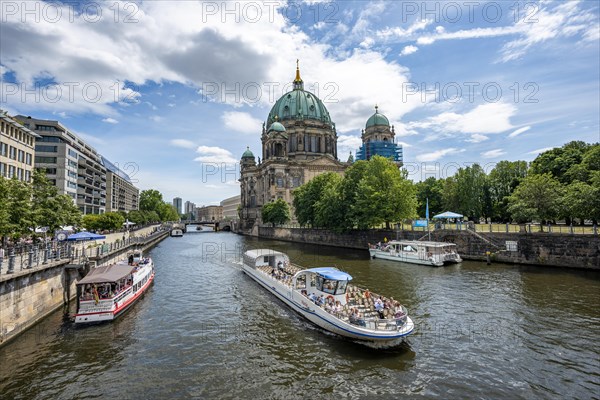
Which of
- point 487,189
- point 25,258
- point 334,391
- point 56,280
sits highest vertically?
point 487,189

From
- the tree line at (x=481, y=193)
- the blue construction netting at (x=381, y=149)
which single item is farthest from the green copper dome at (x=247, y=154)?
the tree line at (x=481, y=193)

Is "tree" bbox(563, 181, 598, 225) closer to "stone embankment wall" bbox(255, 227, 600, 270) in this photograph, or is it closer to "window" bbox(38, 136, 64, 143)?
"stone embankment wall" bbox(255, 227, 600, 270)

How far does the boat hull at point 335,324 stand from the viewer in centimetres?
1916

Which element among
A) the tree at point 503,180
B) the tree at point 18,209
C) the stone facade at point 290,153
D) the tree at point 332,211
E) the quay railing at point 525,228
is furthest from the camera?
the stone facade at point 290,153

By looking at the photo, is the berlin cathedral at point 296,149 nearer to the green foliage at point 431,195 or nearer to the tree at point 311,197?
the green foliage at point 431,195

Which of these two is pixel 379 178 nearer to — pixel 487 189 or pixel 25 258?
pixel 487 189

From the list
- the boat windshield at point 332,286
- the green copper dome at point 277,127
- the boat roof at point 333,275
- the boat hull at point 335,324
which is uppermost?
the green copper dome at point 277,127

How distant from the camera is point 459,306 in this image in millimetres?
27156

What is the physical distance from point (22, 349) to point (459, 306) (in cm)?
2881

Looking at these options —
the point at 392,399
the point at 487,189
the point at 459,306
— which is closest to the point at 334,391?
the point at 392,399

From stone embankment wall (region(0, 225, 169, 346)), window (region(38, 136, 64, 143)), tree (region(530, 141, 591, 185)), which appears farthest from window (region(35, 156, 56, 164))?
tree (region(530, 141, 591, 185))

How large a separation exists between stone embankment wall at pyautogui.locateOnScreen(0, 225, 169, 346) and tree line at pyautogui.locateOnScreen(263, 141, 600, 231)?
46977mm

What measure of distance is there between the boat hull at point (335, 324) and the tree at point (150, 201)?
503 feet

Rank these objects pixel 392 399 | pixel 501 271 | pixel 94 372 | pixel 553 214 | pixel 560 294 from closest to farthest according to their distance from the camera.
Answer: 1. pixel 392 399
2. pixel 94 372
3. pixel 560 294
4. pixel 501 271
5. pixel 553 214
